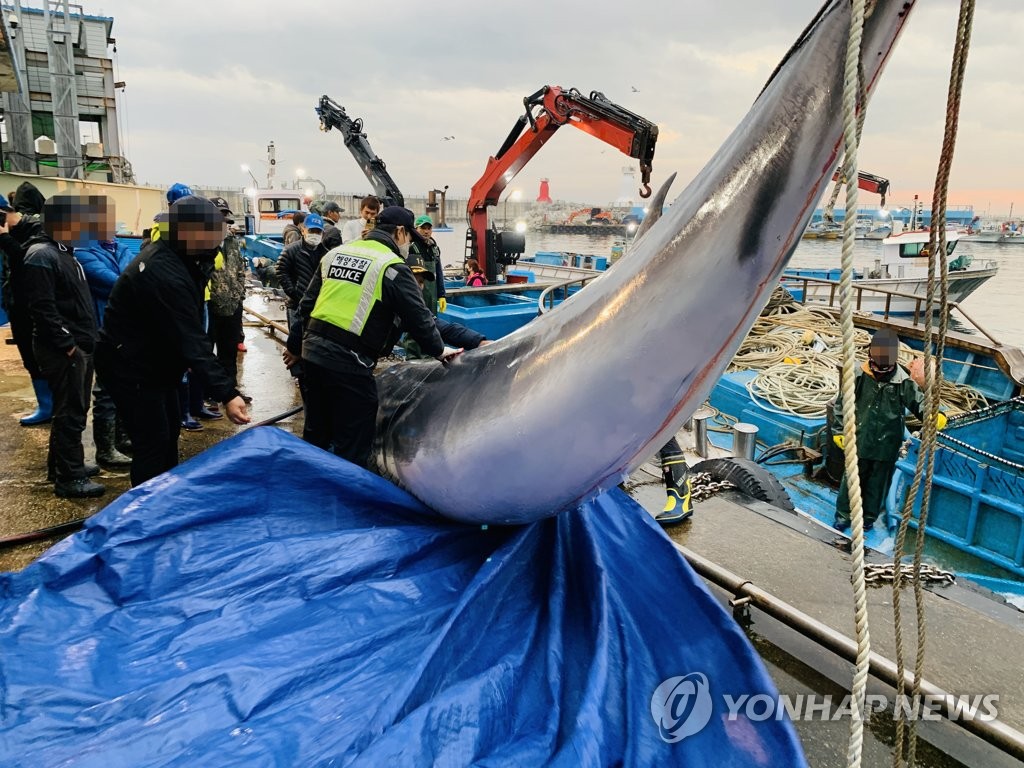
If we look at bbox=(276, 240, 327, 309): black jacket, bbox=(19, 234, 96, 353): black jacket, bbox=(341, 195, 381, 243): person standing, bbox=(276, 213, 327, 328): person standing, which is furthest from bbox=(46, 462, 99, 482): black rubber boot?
bbox=(341, 195, 381, 243): person standing

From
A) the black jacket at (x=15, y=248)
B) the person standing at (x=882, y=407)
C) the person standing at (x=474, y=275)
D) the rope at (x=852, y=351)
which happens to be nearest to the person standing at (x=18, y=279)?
the black jacket at (x=15, y=248)

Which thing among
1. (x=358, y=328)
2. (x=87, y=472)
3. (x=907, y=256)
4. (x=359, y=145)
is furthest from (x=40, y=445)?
(x=907, y=256)

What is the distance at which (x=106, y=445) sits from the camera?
4.27 meters

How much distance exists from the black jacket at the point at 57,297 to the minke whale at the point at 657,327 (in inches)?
97.8

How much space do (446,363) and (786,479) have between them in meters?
5.95

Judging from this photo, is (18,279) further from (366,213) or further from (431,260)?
(431,260)

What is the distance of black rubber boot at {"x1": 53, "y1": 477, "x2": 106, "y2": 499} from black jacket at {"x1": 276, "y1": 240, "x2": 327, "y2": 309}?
9.35ft

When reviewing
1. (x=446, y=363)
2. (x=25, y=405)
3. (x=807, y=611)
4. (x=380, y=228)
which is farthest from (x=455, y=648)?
(x=25, y=405)

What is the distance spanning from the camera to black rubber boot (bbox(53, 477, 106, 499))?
3.68 meters

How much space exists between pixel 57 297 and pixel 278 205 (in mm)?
21944

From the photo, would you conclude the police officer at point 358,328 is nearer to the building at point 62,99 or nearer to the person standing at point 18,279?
the person standing at point 18,279

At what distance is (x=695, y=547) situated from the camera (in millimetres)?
3633

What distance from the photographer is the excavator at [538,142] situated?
10.5 meters

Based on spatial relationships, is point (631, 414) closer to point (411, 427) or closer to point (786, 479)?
point (411, 427)
